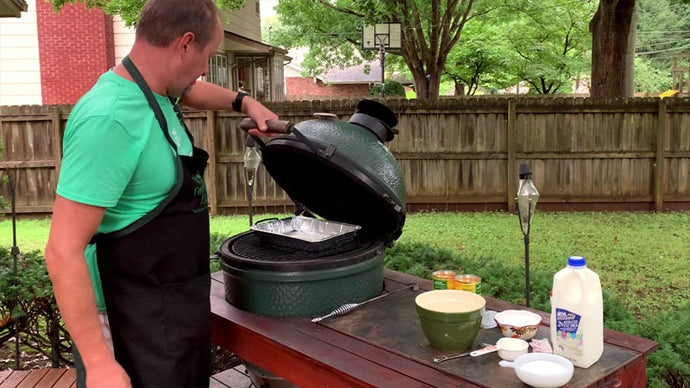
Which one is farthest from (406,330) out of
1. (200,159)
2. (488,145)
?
(488,145)

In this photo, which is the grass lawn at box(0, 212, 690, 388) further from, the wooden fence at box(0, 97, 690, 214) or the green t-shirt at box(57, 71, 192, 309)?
the green t-shirt at box(57, 71, 192, 309)

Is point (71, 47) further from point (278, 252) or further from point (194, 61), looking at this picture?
point (194, 61)

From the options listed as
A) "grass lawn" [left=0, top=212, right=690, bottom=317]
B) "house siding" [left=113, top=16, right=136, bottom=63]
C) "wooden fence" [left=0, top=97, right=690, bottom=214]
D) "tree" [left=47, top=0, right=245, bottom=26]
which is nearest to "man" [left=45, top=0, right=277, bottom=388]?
"grass lawn" [left=0, top=212, right=690, bottom=317]

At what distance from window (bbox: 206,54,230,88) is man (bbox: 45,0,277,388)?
1502cm

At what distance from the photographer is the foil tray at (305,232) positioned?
7.89 feet

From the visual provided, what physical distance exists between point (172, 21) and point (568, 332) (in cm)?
145

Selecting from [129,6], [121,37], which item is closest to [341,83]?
[121,37]

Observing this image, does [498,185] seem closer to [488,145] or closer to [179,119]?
[488,145]

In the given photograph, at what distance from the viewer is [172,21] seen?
66.8 inches

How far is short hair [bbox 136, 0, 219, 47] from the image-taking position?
1698 millimetres

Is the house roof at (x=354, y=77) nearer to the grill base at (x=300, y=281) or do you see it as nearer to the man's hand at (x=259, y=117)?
the man's hand at (x=259, y=117)

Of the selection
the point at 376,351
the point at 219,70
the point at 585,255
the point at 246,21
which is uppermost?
the point at 246,21

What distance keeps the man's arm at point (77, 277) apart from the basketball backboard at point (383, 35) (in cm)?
1117

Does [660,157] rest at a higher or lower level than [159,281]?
higher
